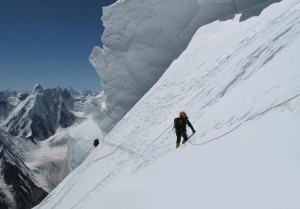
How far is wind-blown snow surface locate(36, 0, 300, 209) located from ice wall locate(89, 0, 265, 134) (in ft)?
14.8

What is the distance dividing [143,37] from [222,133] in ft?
63.8

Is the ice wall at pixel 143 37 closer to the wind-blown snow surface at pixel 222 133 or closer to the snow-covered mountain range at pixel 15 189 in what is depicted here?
the wind-blown snow surface at pixel 222 133

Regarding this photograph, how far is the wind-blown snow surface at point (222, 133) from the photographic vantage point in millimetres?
5609

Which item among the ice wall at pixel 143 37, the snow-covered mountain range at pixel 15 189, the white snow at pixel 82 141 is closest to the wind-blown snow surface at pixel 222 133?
the ice wall at pixel 143 37

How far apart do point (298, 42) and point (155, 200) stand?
713 centimetres

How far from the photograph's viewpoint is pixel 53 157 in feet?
598

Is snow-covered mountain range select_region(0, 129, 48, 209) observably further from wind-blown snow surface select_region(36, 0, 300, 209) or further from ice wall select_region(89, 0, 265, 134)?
wind-blown snow surface select_region(36, 0, 300, 209)

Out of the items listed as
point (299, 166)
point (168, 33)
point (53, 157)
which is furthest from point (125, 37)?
point (53, 157)

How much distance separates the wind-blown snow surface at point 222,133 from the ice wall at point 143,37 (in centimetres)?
450

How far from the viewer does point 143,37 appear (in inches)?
1065

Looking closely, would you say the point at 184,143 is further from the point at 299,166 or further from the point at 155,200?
the point at 299,166

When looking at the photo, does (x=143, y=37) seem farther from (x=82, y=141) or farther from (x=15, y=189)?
(x=15, y=189)

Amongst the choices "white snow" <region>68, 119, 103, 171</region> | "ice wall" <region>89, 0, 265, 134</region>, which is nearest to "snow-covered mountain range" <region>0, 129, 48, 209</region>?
"white snow" <region>68, 119, 103, 171</region>

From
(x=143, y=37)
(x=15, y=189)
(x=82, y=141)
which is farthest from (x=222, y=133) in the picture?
(x=15, y=189)
